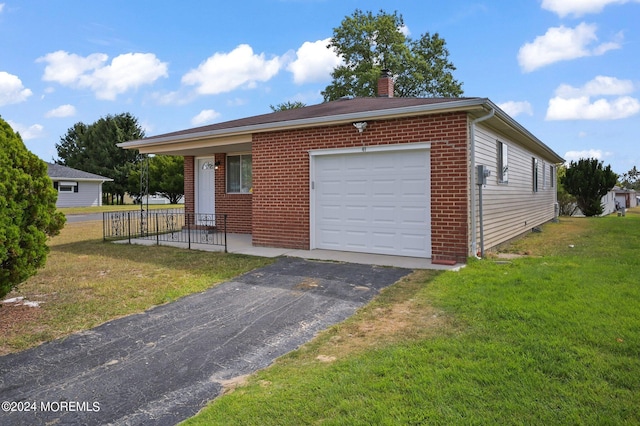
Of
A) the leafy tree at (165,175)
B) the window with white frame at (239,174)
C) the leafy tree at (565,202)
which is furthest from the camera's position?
the leafy tree at (165,175)

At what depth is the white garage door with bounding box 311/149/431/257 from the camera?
26.9 ft

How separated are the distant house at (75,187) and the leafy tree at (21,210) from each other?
33812mm

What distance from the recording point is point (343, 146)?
8.80 metres

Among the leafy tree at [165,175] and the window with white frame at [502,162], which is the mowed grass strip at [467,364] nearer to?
the window with white frame at [502,162]

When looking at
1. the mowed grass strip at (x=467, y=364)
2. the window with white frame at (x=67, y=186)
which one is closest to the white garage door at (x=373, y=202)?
the mowed grass strip at (x=467, y=364)

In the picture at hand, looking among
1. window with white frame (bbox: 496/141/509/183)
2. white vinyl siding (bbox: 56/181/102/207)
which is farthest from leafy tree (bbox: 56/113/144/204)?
window with white frame (bbox: 496/141/509/183)

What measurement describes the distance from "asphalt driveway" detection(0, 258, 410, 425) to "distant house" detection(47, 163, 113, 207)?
35110 millimetres

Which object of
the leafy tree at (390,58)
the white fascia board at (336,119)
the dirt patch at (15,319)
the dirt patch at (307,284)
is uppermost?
the leafy tree at (390,58)

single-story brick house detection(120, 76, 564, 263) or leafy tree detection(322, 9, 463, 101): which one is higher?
leafy tree detection(322, 9, 463, 101)

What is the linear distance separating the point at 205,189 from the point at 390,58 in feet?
81.2

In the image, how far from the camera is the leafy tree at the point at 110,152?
47156 millimetres

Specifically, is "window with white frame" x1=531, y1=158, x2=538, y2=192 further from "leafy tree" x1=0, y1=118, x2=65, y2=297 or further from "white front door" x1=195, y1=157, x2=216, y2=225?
"leafy tree" x1=0, y1=118, x2=65, y2=297

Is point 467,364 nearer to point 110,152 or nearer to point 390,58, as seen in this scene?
point 390,58

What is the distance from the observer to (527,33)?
15219mm
